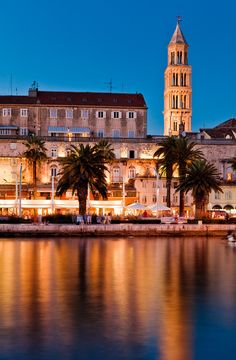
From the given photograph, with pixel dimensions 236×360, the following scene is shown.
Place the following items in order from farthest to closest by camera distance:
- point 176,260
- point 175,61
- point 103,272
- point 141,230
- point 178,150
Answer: point 175,61
point 178,150
point 141,230
point 176,260
point 103,272

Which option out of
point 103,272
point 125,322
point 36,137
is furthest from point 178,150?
point 125,322

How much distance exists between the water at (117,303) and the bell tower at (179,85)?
88.2 meters

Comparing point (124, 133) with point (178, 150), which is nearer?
point (178, 150)

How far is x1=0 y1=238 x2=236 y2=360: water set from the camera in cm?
2667

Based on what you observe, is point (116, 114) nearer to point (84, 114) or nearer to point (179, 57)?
point (84, 114)

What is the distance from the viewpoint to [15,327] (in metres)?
29.6

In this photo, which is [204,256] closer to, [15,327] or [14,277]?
[14,277]

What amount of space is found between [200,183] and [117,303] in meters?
44.5

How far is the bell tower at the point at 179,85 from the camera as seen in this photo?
485 feet

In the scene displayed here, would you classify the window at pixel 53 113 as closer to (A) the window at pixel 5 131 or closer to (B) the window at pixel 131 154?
(A) the window at pixel 5 131

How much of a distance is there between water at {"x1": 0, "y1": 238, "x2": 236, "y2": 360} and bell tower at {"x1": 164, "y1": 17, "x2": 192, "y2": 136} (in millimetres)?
88248

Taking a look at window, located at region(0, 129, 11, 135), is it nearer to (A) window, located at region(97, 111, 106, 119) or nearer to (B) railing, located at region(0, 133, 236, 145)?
(B) railing, located at region(0, 133, 236, 145)

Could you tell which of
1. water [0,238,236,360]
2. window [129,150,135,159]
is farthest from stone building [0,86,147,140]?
water [0,238,236,360]

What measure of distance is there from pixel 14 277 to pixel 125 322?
15084mm
